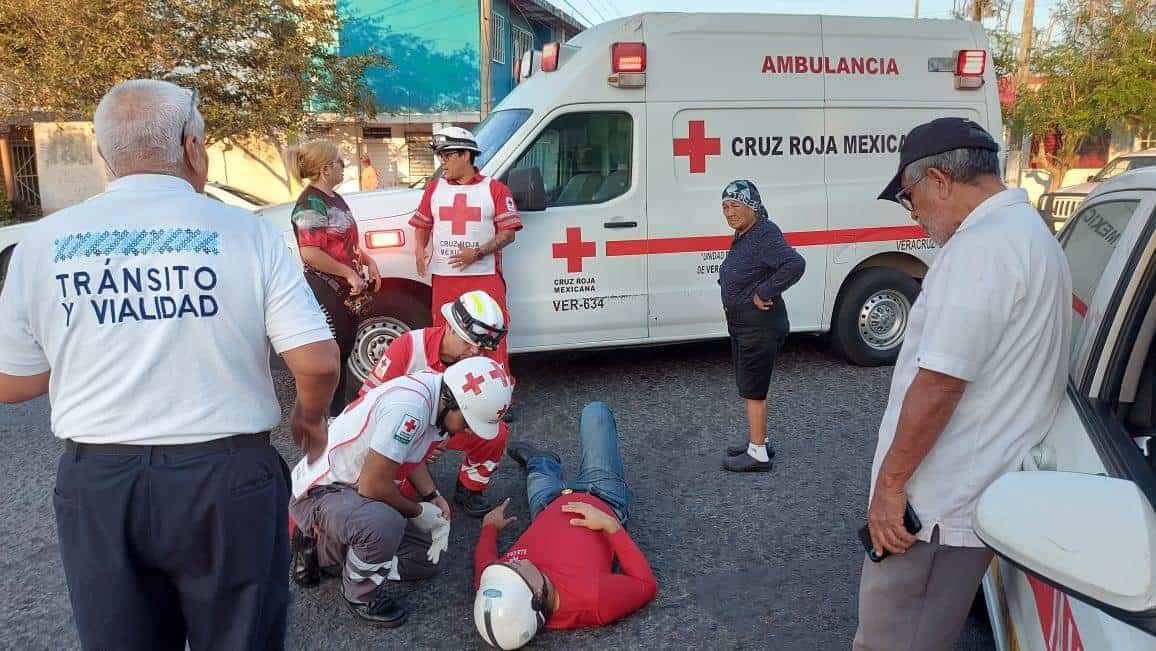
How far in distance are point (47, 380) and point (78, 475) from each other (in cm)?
30

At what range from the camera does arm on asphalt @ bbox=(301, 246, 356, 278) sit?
4.45m

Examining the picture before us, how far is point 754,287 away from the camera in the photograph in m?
4.29

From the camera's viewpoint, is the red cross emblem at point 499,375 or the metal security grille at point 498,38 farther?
the metal security grille at point 498,38

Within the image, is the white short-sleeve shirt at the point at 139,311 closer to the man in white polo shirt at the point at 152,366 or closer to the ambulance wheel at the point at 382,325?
the man in white polo shirt at the point at 152,366

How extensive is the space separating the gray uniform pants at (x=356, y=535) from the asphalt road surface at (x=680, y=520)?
190 mm

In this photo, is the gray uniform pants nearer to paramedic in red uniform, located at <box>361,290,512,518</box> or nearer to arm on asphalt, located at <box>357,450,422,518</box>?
arm on asphalt, located at <box>357,450,422,518</box>

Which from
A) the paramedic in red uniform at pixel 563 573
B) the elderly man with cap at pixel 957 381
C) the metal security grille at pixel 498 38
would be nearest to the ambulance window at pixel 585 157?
the paramedic in red uniform at pixel 563 573

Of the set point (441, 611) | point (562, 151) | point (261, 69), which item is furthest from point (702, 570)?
point (261, 69)

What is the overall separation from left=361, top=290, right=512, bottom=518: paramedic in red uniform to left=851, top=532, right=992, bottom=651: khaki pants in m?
1.92

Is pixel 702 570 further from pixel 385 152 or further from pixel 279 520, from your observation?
pixel 385 152

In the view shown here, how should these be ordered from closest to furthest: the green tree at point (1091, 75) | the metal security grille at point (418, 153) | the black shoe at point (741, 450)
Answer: the black shoe at point (741, 450)
the green tree at point (1091, 75)
the metal security grille at point (418, 153)

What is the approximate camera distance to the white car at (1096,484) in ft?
3.65

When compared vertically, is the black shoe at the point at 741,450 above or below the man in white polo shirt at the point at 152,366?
below

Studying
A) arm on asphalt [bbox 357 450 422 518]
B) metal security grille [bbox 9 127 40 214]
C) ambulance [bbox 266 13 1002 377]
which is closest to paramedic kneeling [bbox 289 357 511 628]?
arm on asphalt [bbox 357 450 422 518]
